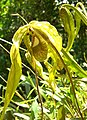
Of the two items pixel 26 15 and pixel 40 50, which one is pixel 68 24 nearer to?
pixel 40 50

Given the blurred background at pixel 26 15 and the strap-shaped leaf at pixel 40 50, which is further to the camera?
the blurred background at pixel 26 15

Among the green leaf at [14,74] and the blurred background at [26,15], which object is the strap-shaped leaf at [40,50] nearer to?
the green leaf at [14,74]

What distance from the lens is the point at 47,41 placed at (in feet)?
1.06

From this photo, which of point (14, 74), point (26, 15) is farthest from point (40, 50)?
point (26, 15)

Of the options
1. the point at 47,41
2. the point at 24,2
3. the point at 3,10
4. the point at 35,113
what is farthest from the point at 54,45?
the point at 24,2

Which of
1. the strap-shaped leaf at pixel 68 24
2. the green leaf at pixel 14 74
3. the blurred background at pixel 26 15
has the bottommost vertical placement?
the blurred background at pixel 26 15

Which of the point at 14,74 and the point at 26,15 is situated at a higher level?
the point at 14,74

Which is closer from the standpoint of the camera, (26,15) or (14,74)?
(14,74)

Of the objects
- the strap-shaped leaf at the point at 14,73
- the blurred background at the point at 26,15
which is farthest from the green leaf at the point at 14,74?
the blurred background at the point at 26,15

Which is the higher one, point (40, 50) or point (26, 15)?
point (40, 50)

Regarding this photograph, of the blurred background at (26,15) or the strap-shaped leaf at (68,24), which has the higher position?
the strap-shaped leaf at (68,24)

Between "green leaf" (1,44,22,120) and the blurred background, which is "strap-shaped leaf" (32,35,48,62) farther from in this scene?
the blurred background

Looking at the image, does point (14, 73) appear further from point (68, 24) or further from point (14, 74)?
point (68, 24)

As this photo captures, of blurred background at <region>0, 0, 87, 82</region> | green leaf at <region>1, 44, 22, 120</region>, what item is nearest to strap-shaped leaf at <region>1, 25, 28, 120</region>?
green leaf at <region>1, 44, 22, 120</region>
